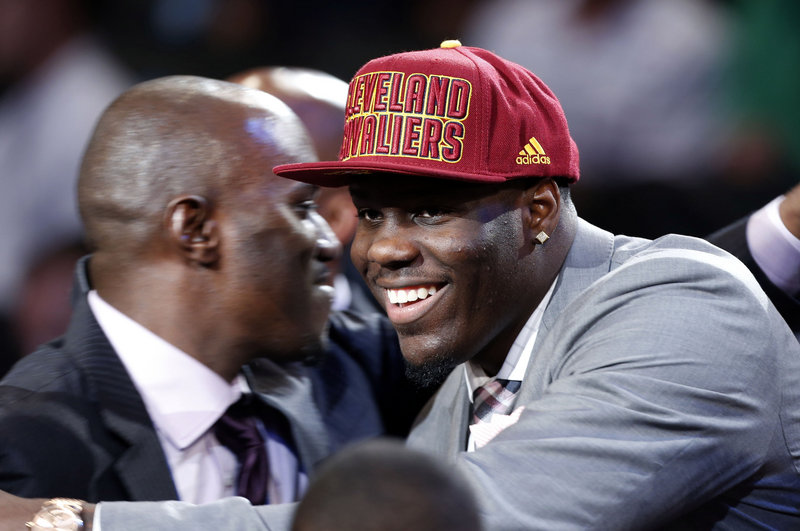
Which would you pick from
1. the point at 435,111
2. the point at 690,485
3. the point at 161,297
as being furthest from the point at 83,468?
the point at 690,485

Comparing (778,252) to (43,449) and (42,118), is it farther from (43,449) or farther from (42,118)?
(42,118)

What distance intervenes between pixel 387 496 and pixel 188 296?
3.87ft

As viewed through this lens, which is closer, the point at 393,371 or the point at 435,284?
the point at 435,284

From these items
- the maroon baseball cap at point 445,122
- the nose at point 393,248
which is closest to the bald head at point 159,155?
the maroon baseball cap at point 445,122

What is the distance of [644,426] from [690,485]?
4.8 inches

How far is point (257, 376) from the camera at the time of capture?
239 centimetres

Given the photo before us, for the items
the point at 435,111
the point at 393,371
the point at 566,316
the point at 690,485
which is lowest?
the point at 393,371

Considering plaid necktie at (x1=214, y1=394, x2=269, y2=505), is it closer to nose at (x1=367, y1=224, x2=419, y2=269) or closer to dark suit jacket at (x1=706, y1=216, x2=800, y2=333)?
nose at (x1=367, y1=224, x2=419, y2=269)

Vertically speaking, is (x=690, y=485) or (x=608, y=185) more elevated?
(x=690, y=485)

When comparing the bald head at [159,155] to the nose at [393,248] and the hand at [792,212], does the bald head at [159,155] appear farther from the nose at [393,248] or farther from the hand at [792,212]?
the hand at [792,212]

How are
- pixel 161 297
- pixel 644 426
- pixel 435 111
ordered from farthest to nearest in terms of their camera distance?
pixel 161 297 < pixel 435 111 < pixel 644 426

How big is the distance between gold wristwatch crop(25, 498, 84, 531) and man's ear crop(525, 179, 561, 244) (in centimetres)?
96

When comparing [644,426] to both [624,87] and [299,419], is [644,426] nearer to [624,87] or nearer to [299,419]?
[299,419]

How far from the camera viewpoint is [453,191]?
1.83 meters
